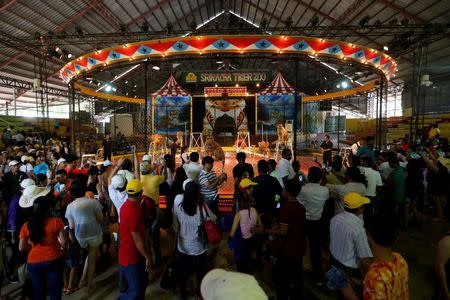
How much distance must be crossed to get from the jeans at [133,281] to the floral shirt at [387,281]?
211cm

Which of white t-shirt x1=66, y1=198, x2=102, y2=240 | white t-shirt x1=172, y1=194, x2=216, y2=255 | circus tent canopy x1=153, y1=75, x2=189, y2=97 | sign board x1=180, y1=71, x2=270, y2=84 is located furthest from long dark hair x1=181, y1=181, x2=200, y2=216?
sign board x1=180, y1=71, x2=270, y2=84

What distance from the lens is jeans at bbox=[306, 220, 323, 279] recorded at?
3.74 meters

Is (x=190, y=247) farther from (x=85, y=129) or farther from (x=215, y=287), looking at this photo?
(x=85, y=129)

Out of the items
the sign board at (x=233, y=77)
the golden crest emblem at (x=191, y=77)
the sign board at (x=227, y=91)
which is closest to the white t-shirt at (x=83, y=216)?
the sign board at (x=227, y=91)

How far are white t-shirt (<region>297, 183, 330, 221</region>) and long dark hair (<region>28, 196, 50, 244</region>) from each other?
3045mm

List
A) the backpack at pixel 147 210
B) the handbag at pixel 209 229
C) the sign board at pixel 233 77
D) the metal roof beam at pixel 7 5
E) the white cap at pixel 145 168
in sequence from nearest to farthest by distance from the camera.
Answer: the handbag at pixel 209 229
the backpack at pixel 147 210
the white cap at pixel 145 168
the metal roof beam at pixel 7 5
the sign board at pixel 233 77

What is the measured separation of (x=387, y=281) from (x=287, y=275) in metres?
1.60

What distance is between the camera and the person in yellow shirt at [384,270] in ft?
5.49

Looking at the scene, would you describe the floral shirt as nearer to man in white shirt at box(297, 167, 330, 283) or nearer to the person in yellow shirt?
the person in yellow shirt

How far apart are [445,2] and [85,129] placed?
90.1ft

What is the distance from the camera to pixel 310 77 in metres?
29.0

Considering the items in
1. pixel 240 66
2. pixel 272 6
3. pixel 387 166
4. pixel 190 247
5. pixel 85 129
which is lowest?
pixel 190 247

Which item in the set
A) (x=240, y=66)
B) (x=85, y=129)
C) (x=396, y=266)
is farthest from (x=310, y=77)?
(x=396, y=266)

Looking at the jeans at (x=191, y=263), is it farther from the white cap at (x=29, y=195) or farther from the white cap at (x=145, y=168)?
the white cap at (x=29, y=195)
